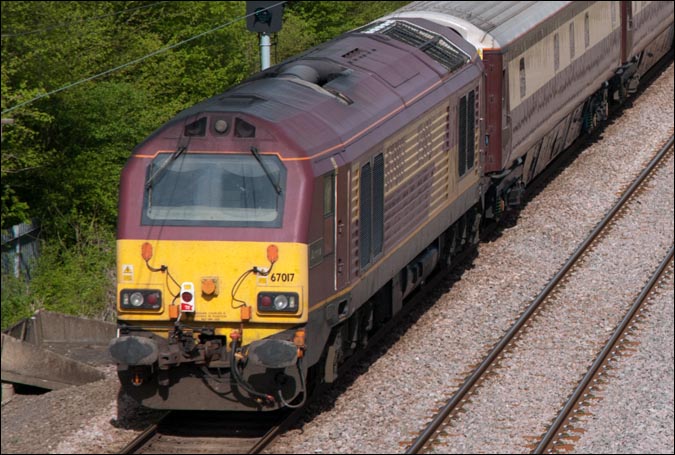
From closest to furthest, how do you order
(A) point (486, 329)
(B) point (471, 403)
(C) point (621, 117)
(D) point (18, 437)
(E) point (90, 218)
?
(D) point (18, 437), (B) point (471, 403), (A) point (486, 329), (E) point (90, 218), (C) point (621, 117)

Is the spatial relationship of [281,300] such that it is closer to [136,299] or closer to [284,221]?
[284,221]

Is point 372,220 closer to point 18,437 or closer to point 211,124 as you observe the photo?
point 211,124

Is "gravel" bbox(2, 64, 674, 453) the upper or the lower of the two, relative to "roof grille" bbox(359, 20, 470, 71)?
lower

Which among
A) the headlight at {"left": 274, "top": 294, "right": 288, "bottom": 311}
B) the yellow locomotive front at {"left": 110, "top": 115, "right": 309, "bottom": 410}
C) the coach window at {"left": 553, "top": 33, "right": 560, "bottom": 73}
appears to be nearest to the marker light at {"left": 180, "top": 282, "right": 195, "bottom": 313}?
the yellow locomotive front at {"left": 110, "top": 115, "right": 309, "bottom": 410}

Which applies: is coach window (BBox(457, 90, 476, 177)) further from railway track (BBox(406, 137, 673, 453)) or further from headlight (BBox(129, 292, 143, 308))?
headlight (BBox(129, 292, 143, 308))

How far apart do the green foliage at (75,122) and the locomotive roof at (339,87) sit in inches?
203

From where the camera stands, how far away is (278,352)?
1253 centimetres

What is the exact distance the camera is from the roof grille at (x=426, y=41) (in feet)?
59.2

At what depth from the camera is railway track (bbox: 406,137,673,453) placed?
1362 cm

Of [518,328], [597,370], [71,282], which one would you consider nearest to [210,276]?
[597,370]

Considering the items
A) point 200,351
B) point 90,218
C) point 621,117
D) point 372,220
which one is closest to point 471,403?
point 372,220

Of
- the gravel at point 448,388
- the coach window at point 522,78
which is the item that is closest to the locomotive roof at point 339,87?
the coach window at point 522,78

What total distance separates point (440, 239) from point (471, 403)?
4116 millimetres

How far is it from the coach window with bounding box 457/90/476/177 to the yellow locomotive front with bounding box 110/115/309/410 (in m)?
5.88
